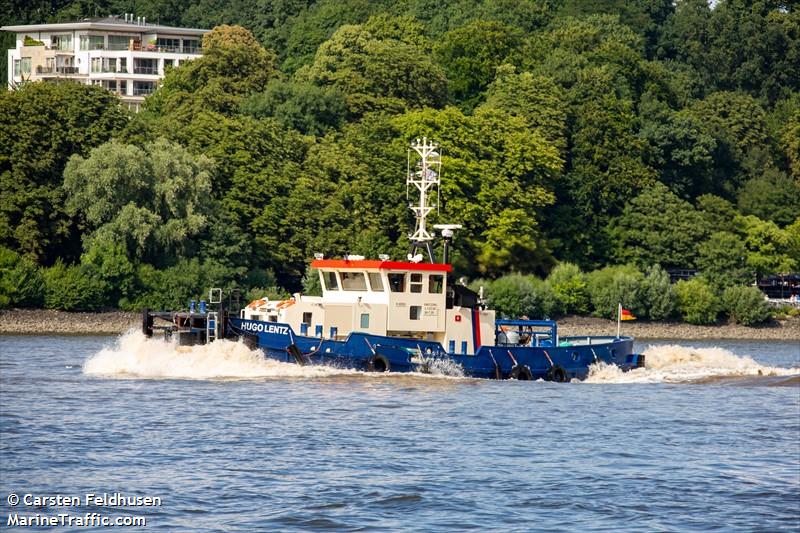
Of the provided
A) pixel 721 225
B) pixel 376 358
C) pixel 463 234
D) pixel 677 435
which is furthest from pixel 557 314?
pixel 677 435

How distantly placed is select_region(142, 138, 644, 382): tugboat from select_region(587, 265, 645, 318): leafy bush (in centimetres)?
4447

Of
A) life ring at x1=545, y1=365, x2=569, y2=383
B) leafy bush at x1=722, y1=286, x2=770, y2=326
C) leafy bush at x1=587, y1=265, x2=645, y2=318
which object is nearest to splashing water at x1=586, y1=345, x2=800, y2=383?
life ring at x1=545, y1=365, x2=569, y2=383

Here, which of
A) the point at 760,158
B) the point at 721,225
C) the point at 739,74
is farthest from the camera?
the point at 739,74

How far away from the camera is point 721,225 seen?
119188 mm

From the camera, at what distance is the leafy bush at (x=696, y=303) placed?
106 meters

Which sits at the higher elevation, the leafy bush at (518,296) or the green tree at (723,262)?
the green tree at (723,262)

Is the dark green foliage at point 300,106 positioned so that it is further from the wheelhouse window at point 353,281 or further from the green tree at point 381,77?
the wheelhouse window at point 353,281

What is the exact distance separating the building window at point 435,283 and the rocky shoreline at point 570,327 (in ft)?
106

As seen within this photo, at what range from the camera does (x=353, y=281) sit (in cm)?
5706

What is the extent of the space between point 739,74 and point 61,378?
367 ft

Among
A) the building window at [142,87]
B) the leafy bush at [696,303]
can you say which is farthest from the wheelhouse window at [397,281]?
the building window at [142,87]

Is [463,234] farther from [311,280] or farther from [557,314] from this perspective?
[311,280]

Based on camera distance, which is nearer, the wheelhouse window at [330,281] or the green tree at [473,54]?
the wheelhouse window at [330,281]

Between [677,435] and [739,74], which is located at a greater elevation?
[739,74]
